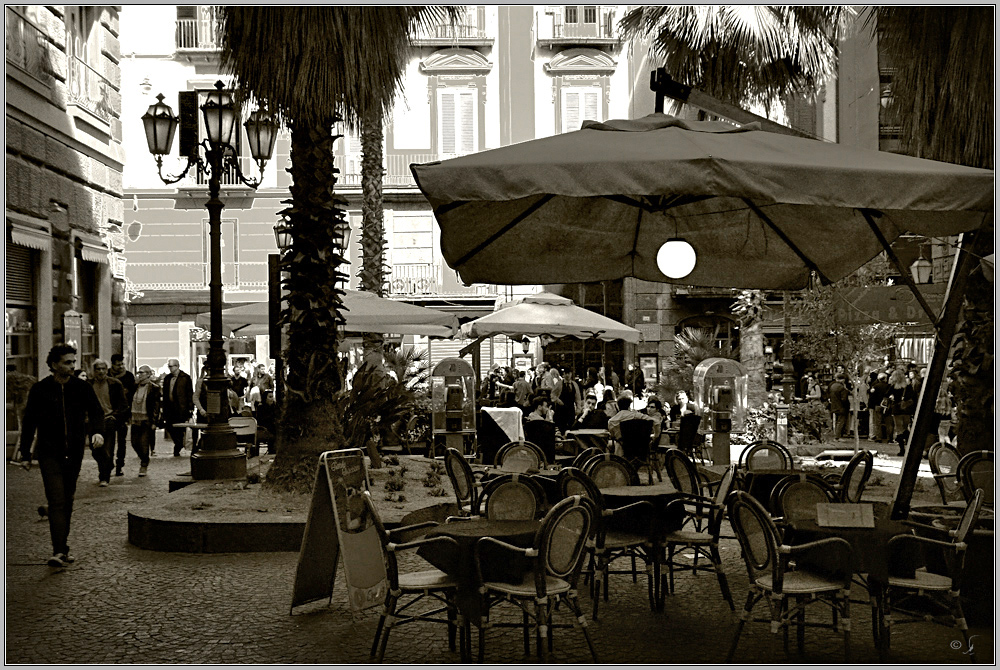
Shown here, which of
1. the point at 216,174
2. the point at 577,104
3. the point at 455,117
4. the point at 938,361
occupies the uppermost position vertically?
the point at 577,104

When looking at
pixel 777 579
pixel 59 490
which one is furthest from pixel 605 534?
pixel 59 490

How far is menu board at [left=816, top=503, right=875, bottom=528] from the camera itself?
550 cm

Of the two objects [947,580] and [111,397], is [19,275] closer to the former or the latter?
[111,397]

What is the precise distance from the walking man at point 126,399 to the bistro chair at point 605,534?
917 centimetres

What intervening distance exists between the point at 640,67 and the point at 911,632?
1131 inches

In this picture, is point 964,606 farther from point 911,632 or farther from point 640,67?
point 640,67

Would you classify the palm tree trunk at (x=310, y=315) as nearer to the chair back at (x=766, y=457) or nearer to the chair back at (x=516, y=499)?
the chair back at (x=766, y=457)

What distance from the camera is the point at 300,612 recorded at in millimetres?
6305

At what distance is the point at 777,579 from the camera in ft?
16.6

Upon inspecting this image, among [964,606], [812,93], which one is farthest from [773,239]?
[812,93]

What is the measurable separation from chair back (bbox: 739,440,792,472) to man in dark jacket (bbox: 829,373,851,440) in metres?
11.4

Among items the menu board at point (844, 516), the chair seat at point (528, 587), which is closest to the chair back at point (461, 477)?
the chair seat at point (528, 587)

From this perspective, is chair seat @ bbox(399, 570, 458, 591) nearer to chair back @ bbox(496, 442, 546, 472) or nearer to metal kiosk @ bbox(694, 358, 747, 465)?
chair back @ bbox(496, 442, 546, 472)

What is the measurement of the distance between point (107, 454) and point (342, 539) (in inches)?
336
